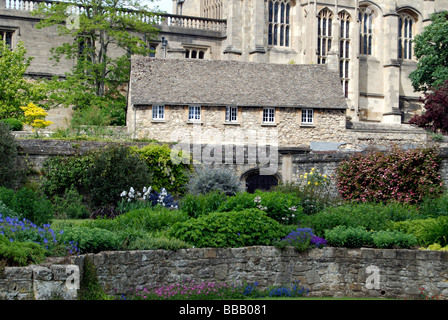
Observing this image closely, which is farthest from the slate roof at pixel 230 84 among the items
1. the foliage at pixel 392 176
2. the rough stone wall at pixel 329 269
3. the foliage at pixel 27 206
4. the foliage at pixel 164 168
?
the rough stone wall at pixel 329 269

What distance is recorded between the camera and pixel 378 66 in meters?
56.5

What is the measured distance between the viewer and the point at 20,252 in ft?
36.1

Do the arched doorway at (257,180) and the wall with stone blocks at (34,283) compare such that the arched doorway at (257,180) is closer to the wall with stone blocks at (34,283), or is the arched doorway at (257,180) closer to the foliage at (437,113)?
the wall with stone blocks at (34,283)

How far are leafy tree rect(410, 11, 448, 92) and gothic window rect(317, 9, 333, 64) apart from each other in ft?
21.4

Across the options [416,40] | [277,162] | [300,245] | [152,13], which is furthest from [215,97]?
[416,40]

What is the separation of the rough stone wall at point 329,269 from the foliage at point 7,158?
10102 mm

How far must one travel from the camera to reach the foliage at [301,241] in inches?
585

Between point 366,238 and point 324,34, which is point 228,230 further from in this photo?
point 324,34

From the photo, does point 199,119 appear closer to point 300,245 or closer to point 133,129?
point 133,129

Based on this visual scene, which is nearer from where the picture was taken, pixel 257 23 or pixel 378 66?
pixel 257 23

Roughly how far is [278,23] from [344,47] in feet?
20.0

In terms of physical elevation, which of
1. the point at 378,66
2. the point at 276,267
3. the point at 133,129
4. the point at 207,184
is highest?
the point at 378,66

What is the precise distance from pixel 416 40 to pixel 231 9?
14199mm

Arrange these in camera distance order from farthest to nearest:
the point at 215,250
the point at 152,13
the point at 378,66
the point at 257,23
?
the point at 378,66 < the point at 257,23 < the point at 152,13 < the point at 215,250
